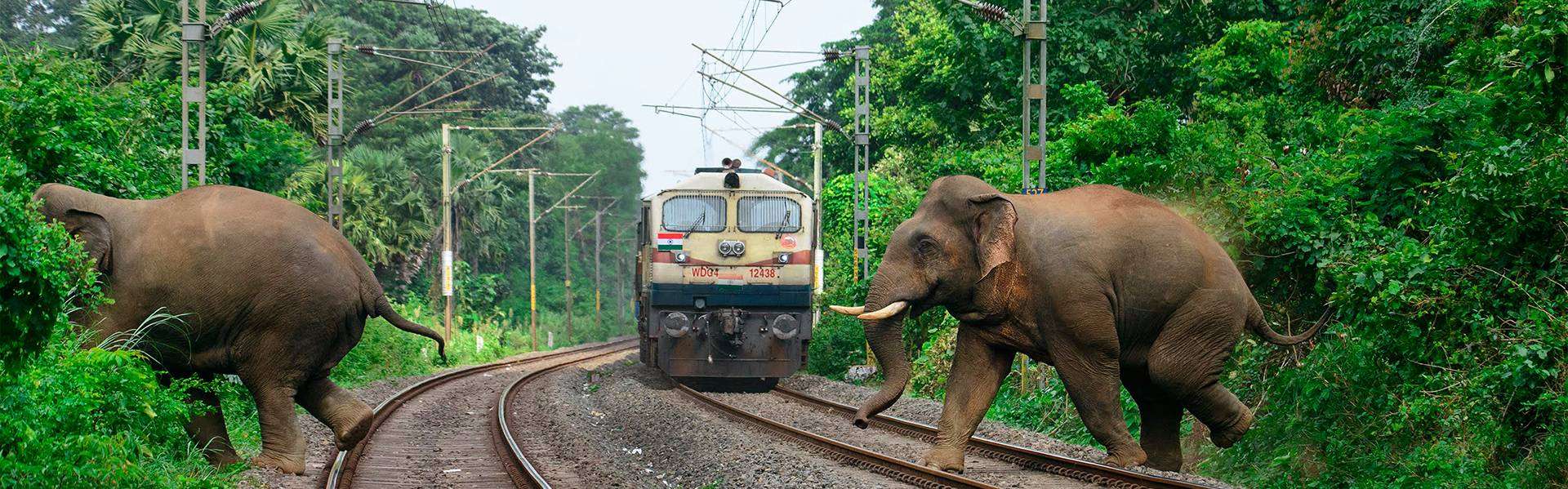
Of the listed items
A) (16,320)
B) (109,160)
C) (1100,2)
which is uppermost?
(1100,2)

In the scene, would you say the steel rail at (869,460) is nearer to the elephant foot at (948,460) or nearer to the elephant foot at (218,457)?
the elephant foot at (948,460)

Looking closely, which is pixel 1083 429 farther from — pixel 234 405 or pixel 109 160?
pixel 109 160

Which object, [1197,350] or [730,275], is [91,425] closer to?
[1197,350]

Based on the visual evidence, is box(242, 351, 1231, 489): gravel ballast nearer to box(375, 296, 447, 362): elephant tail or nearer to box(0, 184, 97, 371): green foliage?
box(375, 296, 447, 362): elephant tail

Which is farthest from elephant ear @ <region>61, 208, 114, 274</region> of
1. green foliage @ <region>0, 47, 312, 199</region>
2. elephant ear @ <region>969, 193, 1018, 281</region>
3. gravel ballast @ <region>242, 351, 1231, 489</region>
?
elephant ear @ <region>969, 193, 1018, 281</region>

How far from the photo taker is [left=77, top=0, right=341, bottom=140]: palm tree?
77.2 feet

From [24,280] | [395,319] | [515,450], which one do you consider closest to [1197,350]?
[395,319]

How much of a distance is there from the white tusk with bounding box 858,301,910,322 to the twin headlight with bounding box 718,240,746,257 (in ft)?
33.3

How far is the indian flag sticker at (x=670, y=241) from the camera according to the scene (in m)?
19.6

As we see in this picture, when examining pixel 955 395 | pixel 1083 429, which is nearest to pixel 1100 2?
pixel 1083 429

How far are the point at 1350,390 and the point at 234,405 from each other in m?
10.2

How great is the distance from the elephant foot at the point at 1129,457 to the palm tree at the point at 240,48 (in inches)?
689

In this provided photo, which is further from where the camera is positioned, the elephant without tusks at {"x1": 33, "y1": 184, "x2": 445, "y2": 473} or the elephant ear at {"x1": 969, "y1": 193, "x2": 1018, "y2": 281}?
the elephant ear at {"x1": 969, "y1": 193, "x2": 1018, "y2": 281}

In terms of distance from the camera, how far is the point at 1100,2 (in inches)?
1009
